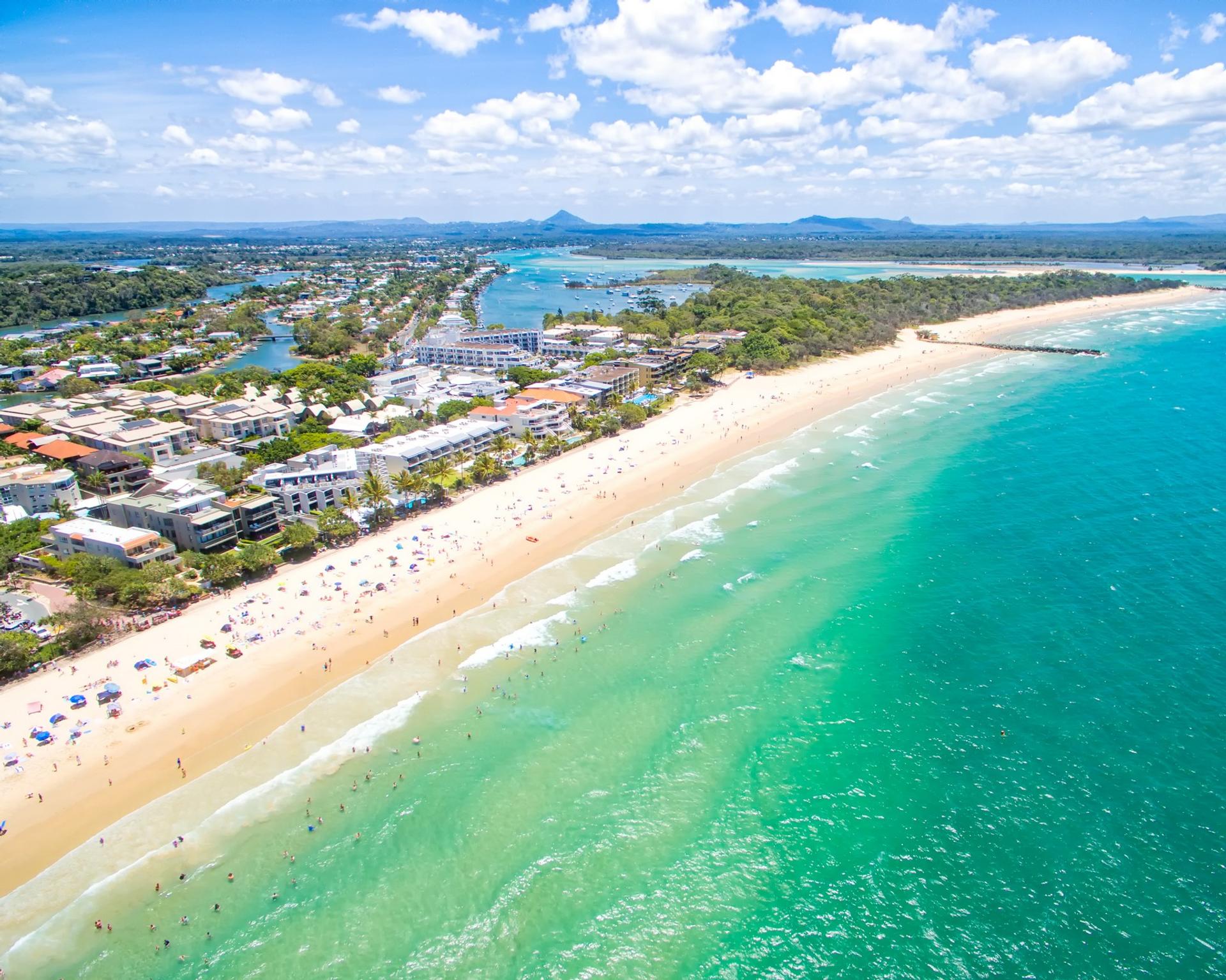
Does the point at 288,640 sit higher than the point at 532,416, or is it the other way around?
the point at 532,416

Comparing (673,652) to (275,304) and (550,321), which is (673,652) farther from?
(275,304)

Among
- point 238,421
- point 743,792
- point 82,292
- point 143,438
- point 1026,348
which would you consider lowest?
point 743,792

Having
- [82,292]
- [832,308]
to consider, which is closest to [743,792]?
[832,308]

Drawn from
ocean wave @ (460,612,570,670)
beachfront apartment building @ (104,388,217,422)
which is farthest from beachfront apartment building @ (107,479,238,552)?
beachfront apartment building @ (104,388,217,422)

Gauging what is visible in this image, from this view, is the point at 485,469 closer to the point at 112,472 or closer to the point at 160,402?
the point at 112,472

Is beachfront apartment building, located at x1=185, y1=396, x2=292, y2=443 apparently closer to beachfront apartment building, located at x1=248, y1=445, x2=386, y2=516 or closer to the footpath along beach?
beachfront apartment building, located at x1=248, y1=445, x2=386, y2=516

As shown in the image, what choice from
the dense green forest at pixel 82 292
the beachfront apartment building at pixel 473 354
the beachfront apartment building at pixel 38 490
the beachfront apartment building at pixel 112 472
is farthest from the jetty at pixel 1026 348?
the dense green forest at pixel 82 292

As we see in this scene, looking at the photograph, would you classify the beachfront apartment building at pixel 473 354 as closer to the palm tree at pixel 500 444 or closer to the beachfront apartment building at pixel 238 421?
the beachfront apartment building at pixel 238 421
